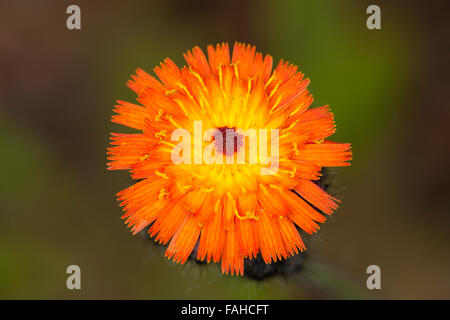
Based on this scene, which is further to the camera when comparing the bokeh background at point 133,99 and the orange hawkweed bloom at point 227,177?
the bokeh background at point 133,99

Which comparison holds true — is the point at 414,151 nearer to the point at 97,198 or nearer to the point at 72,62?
the point at 97,198

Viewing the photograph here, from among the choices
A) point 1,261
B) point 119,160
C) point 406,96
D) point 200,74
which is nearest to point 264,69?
point 200,74

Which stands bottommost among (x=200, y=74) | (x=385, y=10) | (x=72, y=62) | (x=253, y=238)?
(x=253, y=238)

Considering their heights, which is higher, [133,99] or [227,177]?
[133,99]

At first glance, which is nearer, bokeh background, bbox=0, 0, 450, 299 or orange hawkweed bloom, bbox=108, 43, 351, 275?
orange hawkweed bloom, bbox=108, 43, 351, 275
